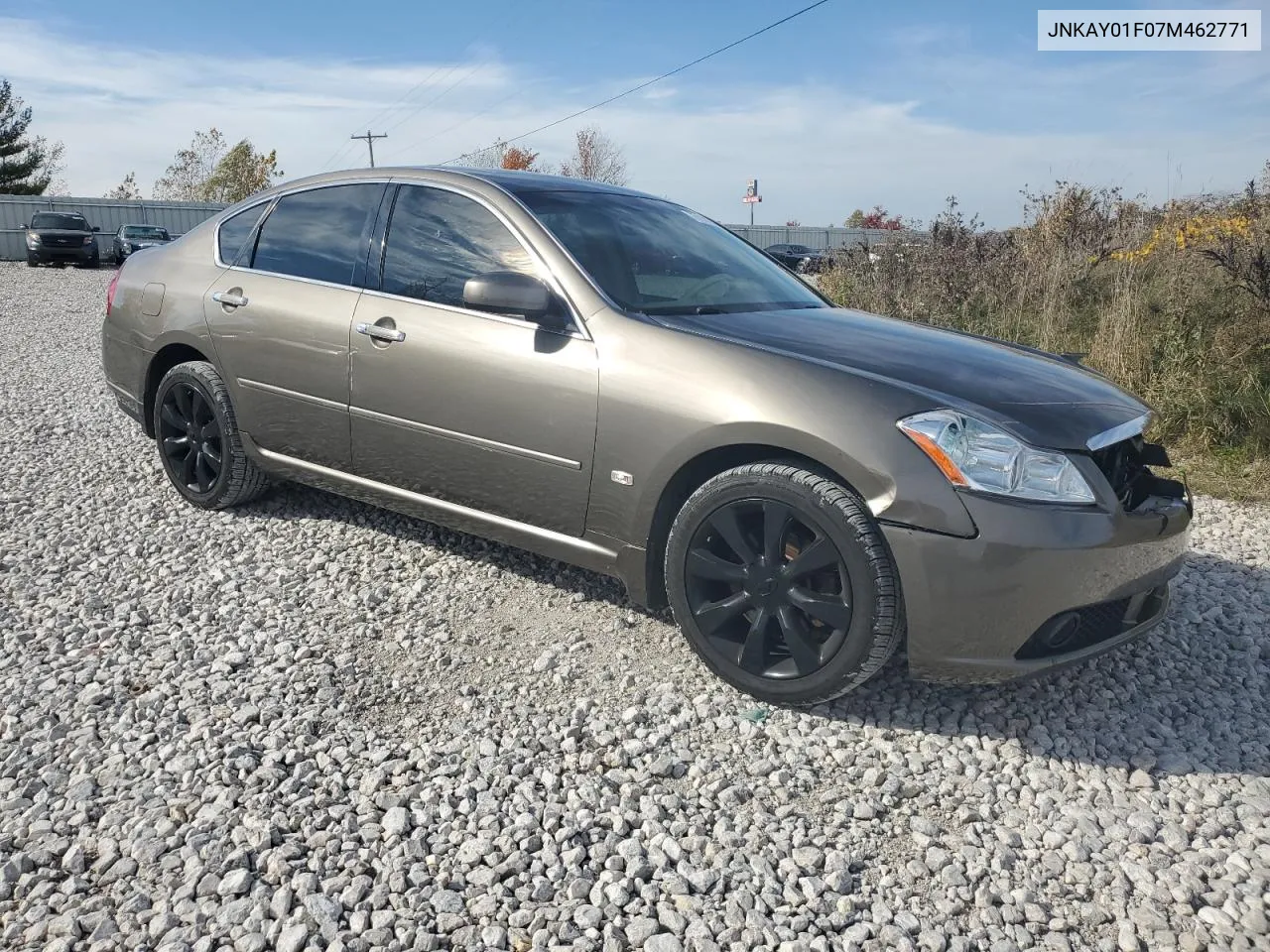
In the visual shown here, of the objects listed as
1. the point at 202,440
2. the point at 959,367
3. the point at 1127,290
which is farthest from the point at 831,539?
the point at 1127,290

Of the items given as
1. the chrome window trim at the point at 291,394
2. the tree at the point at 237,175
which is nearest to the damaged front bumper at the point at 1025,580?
the chrome window trim at the point at 291,394

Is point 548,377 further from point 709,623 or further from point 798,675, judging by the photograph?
point 798,675

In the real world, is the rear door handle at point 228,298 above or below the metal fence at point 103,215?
below

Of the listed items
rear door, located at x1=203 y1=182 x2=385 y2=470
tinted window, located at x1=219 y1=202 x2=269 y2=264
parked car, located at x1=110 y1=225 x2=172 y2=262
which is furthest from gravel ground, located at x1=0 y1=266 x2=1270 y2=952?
parked car, located at x1=110 y1=225 x2=172 y2=262

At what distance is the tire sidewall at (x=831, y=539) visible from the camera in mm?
2844

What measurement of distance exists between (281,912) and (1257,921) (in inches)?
85.3

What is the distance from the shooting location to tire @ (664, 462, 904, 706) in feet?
9.35

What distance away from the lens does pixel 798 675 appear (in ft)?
9.95

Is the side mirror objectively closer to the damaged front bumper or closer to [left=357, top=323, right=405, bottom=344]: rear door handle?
[left=357, top=323, right=405, bottom=344]: rear door handle

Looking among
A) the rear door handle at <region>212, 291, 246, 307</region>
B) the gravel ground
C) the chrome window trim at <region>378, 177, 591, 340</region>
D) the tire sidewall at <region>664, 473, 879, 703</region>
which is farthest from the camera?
the rear door handle at <region>212, 291, 246, 307</region>

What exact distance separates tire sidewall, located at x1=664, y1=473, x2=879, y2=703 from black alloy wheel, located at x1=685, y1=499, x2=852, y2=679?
0.02 m

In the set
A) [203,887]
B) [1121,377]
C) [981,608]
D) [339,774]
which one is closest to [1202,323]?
[1121,377]

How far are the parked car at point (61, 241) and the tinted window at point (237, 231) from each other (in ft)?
86.3

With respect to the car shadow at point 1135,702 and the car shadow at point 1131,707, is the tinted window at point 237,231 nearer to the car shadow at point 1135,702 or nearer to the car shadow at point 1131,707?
the car shadow at point 1135,702
